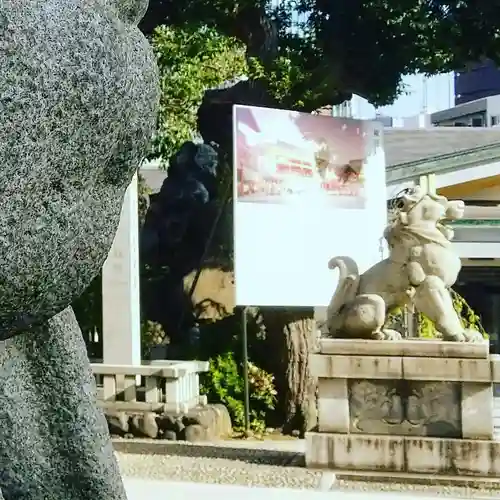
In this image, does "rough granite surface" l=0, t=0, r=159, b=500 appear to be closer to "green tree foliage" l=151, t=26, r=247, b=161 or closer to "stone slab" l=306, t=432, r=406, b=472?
"stone slab" l=306, t=432, r=406, b=472

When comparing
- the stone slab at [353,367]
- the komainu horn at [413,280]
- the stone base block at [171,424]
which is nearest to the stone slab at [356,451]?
the stone slab at [353,367]

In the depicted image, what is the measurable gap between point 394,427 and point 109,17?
18.6 ft

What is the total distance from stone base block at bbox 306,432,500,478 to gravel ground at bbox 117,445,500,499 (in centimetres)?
13

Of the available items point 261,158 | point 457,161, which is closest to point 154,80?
point 261,158

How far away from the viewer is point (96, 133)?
147 cm

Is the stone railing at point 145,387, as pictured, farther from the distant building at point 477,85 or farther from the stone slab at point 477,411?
the distant building at point 477,85

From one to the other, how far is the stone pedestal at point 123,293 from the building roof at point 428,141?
16.8 feet

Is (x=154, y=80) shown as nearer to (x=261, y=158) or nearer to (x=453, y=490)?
(x=453, y=490)

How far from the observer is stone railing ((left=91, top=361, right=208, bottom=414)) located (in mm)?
9062

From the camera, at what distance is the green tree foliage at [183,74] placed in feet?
39.4

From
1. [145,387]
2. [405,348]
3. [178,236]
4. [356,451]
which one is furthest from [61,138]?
[178,236]

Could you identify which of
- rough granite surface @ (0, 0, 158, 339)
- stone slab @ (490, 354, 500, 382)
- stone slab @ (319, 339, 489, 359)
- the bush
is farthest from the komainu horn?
rough granite surface @ (0, 0, 158, 339)

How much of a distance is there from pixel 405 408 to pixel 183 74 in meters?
7.71

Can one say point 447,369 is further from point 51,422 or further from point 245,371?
point 51,422
